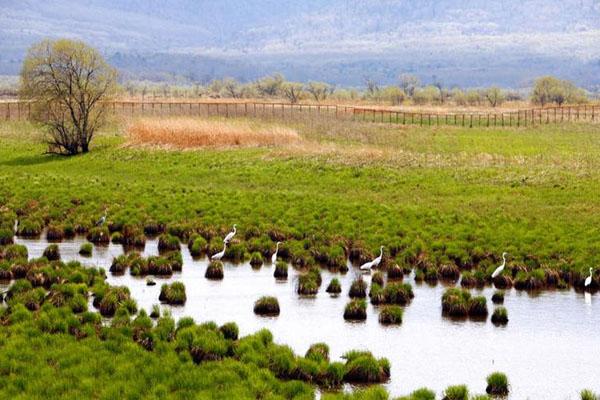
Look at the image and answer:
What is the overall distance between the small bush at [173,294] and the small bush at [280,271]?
3.87 metres

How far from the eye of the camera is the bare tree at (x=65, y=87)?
198 ft

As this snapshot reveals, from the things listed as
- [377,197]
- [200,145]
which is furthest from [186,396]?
[200,145]

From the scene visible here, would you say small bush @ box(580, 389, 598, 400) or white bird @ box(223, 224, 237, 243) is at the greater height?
white bird @ box(223, 224, 237, 243)

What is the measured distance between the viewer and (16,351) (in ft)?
64.3

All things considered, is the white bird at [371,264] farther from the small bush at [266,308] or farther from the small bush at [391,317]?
the small bush at [391,317]

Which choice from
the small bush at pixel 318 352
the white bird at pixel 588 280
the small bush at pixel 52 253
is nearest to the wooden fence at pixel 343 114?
the small bush at pixel 52 253

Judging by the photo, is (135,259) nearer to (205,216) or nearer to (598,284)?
(205,216)

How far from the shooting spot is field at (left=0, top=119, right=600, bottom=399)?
19.0 metres

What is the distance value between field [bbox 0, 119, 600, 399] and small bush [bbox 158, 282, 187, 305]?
4203 mm

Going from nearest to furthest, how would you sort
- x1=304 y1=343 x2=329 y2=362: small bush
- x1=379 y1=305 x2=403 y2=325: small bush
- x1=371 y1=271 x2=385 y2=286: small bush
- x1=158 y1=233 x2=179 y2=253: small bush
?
x1=304 y1=343 x2=329 y2=362: small bush → x1=379 y1=305 x2=403 y2=325: small bush → x1=371 y1=271 x2=385 y2=286: small bush → x1=158 y1=233 x2=179 y2=253: small bush

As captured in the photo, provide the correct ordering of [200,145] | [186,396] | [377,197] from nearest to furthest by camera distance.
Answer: [186,396] < [377,197] < [200,145]

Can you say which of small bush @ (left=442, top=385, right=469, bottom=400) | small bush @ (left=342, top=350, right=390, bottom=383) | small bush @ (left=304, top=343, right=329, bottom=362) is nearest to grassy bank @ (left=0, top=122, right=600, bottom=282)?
small bush @ (left=304, top=343, right=329, bottom=362)

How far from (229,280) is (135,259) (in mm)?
2997

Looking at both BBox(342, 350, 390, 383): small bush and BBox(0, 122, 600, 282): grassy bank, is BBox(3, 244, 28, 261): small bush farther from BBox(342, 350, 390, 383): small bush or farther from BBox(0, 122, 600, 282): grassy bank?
BBox(342, 350, 390, 383): small bush
